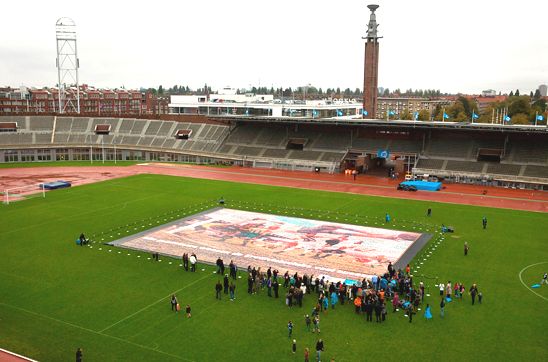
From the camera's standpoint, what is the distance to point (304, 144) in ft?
267

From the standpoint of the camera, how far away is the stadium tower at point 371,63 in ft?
359

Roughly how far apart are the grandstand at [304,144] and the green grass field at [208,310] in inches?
933

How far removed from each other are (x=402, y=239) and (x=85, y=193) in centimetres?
3635

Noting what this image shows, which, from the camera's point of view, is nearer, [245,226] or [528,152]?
[245,226]

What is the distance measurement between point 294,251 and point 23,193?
119ft

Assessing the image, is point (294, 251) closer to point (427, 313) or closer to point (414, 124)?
point (427, 313)

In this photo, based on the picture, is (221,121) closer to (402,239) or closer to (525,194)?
(525,194)

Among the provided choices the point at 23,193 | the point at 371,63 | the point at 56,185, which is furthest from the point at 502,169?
the point at 23,193

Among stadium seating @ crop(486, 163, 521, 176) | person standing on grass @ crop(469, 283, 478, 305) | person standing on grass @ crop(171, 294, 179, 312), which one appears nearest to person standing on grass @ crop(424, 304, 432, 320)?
person standing on grass @ crop(469, 283, 478, 305)

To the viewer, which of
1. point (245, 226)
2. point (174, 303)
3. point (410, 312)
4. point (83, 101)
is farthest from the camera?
point (83, 101)

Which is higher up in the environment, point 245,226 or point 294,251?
point 245,226

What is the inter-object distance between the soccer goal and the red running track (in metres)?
2.61

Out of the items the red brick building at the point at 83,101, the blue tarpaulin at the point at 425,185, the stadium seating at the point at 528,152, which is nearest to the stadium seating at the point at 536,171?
the stadium seating at the point at 528,152

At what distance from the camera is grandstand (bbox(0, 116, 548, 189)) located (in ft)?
217
